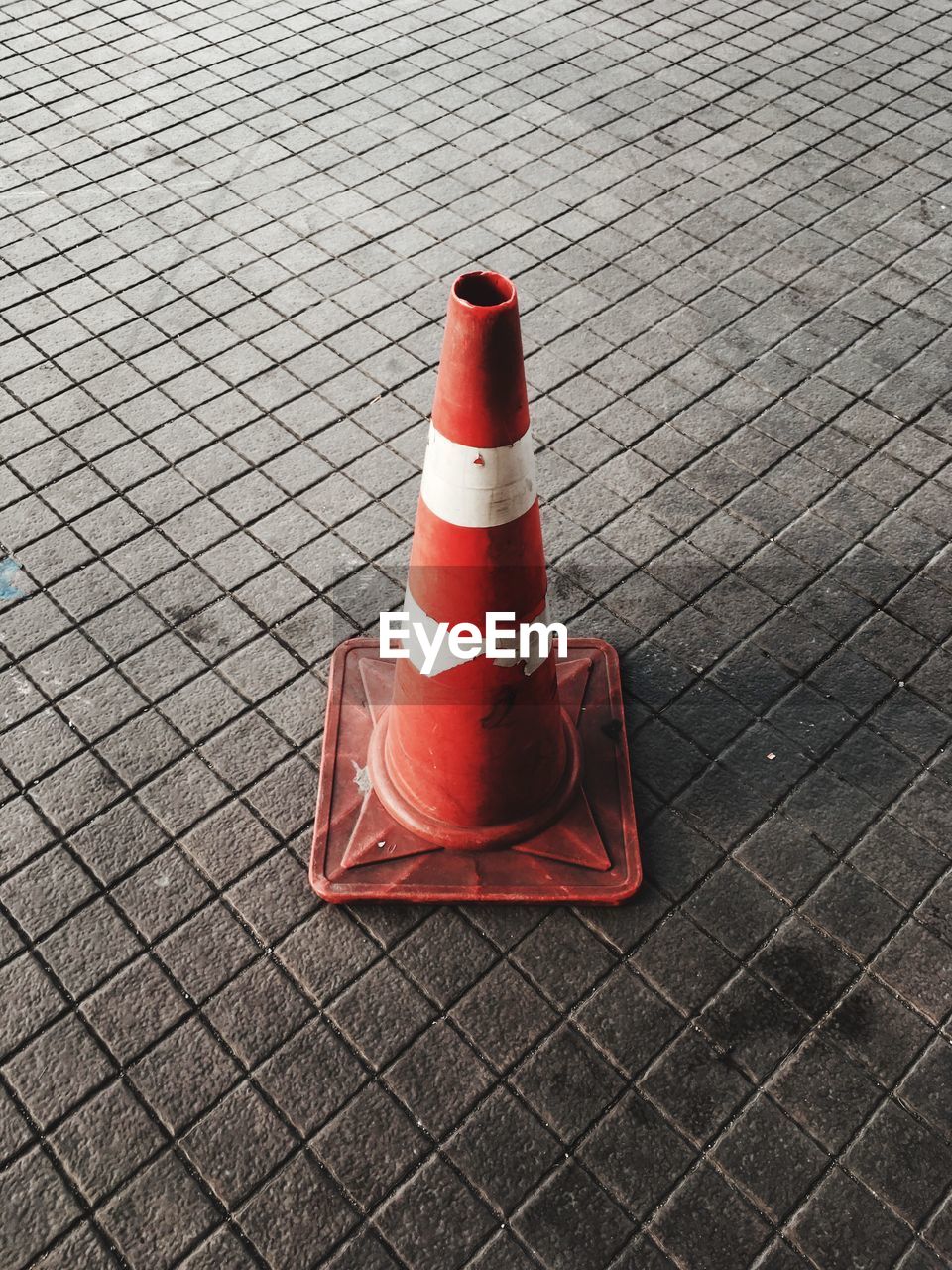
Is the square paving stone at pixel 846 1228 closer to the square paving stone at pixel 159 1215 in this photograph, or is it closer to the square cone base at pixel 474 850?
the square cone base at pixel 474 850

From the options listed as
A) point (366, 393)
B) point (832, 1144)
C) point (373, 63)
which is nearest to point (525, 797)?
point (832, 1144)

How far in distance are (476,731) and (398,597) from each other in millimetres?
992

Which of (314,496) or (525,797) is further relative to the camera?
(314,496)

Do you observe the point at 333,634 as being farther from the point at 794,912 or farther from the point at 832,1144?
the point at 832,1144

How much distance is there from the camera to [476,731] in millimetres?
2938

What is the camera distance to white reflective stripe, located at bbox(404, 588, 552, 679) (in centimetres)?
284

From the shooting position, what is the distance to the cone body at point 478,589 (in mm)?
2463

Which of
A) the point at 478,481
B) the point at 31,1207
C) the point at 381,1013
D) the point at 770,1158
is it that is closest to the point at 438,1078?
the point at 381,1013

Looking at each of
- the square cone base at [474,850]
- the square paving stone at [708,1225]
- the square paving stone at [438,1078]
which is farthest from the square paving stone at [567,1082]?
the square cone base at [474,850]

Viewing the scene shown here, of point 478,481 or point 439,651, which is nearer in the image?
point 478,481

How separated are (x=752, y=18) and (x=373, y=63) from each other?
8.73 ft

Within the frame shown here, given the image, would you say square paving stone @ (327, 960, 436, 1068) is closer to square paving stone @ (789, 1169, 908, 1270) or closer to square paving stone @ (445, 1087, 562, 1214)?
square paving stone @ (445, 1087, 562, 1214)

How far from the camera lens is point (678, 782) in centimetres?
330

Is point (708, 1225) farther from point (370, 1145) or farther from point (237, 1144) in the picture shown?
point (237, 1144)
